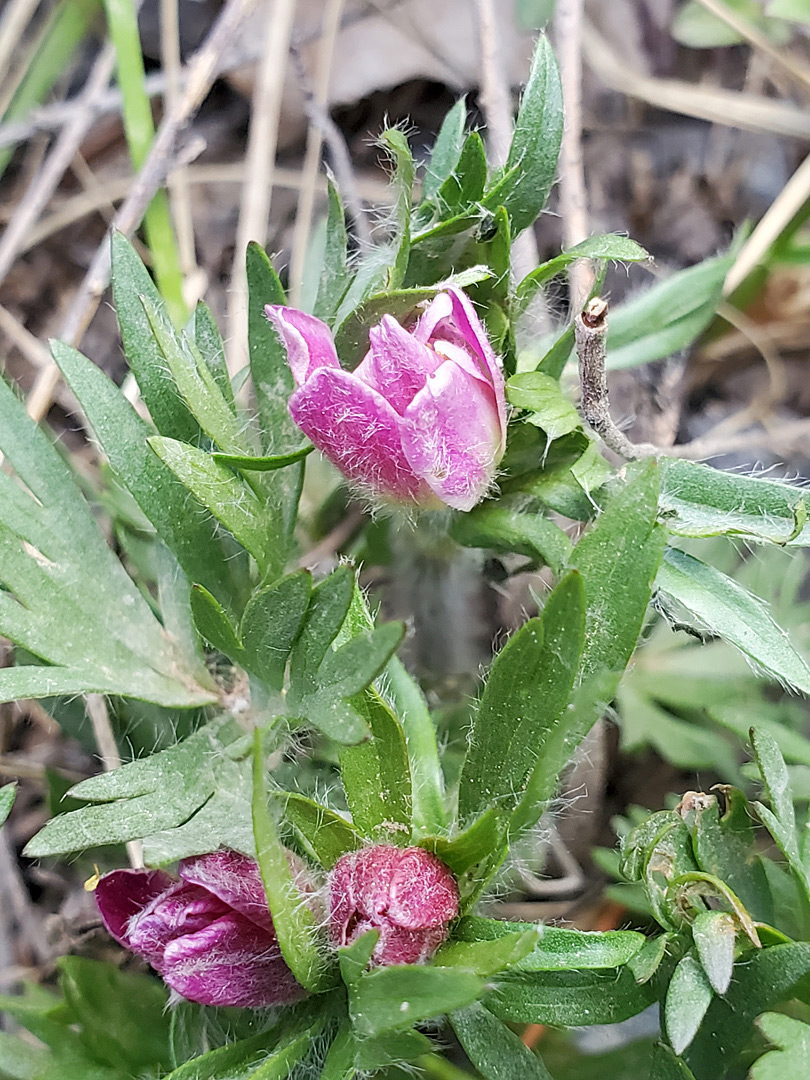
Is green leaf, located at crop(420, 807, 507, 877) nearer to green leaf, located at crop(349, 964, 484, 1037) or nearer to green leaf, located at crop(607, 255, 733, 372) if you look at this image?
green leaf, located at crop(349, 964, 484, 1037)

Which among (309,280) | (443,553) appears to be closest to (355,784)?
(443,553)

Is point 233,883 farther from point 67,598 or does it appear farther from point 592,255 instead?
point 592,255

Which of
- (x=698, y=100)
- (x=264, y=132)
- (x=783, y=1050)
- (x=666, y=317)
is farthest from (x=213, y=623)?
(x=698, y=100)

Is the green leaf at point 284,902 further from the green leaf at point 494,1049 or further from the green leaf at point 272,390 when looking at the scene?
the green leaf at point 272,390

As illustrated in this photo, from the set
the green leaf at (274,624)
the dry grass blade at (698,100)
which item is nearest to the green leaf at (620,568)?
the green leaf at (274,624)

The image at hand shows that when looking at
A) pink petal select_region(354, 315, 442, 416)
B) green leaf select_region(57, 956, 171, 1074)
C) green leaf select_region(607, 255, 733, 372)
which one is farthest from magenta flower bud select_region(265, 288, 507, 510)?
green leaf select_region(57, 956, 171, 1074)
